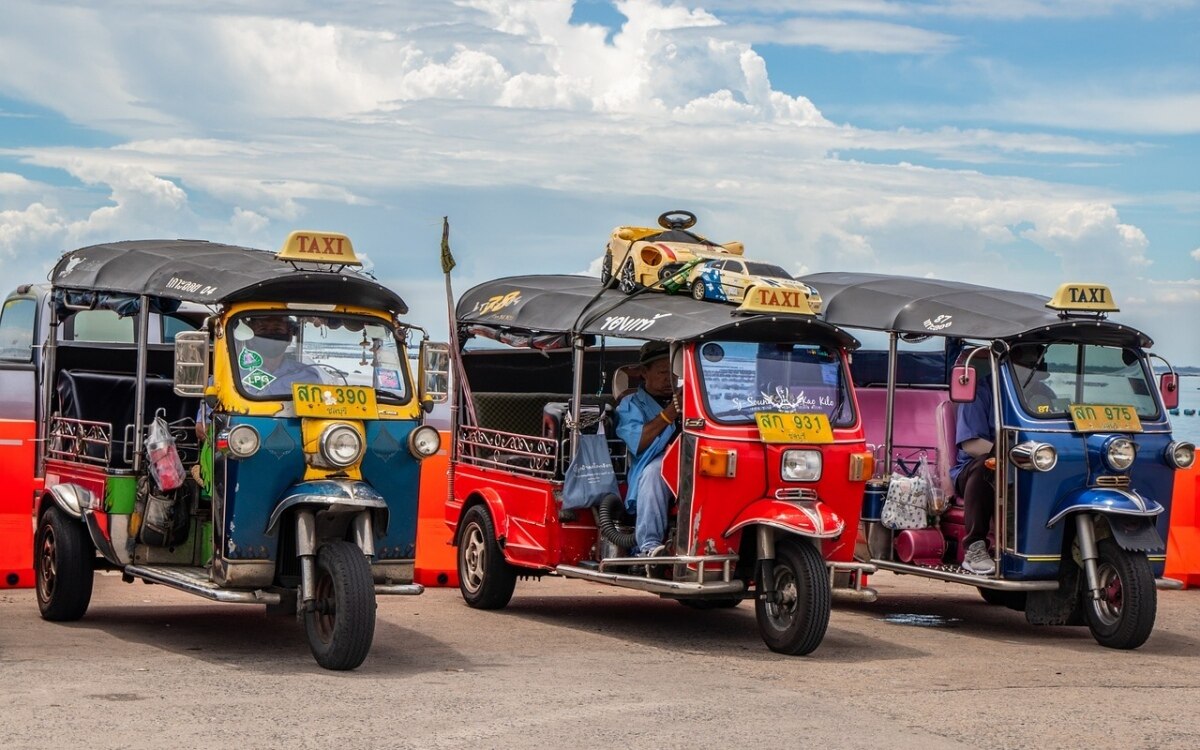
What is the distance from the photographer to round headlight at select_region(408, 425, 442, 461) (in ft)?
33.9

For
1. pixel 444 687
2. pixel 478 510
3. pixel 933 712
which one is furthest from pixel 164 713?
pixel 478 510

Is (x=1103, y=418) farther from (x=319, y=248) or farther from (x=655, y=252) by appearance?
(x=319, y=248)

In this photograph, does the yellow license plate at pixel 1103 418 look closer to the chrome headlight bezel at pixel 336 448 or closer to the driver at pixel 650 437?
the driver at pixel 650 437

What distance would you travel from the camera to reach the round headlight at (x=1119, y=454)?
11781mm

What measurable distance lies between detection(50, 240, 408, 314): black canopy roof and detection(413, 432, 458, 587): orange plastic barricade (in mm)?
3143

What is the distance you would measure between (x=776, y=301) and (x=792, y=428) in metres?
0.89

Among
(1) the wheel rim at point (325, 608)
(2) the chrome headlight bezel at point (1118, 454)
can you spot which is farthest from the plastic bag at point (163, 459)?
(2) the chrome headlight bezel at point (1118, 454)

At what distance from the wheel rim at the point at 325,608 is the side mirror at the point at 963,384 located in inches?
180

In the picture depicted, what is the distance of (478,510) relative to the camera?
13461 millimetres

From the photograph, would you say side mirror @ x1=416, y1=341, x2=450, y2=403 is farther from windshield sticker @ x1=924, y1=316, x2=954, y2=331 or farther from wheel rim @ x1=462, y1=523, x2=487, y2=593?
windshield sticker @ x1=924, y1=316, x2=954, y2=331

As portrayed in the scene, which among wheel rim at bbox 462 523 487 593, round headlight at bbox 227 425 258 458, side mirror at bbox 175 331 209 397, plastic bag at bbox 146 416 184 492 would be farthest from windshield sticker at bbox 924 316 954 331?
plastic bag at bbox 146 416 184 492

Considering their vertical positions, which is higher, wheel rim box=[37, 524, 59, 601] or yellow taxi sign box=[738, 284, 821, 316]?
yellow taxi sign box=[738, 284, 821, 316]

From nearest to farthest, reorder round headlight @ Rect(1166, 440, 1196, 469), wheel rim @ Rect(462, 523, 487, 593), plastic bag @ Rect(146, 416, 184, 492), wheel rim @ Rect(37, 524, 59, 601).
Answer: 1. plastic bag @ Rect(146, 416, 184, 492)
2. wheel rim @ Rect(37, 524, 59, 601)
3. round headlight @ Rect(1166, 440, 1196, 469)
4. wheel rim @ Rect(462, 523, 487, 593)

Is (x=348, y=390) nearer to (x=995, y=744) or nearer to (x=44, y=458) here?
(x=44, y=458)
